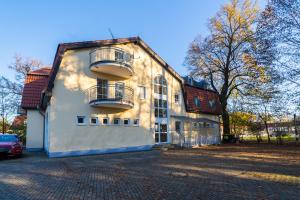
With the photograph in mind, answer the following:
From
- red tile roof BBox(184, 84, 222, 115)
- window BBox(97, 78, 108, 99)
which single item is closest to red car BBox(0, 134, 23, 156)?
window BBox(97, 78, 108, 99)

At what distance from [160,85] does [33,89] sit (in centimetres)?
1136

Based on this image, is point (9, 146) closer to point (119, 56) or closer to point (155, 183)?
point (119, 56)

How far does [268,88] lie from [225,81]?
19.4ft

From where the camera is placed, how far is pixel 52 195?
6895 mm

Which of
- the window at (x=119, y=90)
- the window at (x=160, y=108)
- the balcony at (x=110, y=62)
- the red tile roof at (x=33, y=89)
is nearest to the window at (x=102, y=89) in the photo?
the balcony at (x=110, y=62)

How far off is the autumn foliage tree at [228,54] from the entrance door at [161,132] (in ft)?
35.5

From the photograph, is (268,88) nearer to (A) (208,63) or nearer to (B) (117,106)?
(A) (208,63)

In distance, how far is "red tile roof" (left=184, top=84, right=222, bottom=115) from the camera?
26.4 meters

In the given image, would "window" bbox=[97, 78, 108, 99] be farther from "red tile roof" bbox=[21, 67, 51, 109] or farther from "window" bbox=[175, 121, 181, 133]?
"window" bbox=[175, 121, 181, 133]

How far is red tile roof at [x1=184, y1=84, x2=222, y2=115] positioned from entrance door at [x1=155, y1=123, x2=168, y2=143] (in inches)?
144

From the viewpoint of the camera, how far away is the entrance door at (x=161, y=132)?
901 inches

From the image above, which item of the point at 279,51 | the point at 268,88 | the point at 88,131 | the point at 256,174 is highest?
the point at 279,51

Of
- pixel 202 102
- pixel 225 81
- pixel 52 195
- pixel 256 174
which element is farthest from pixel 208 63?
pixel 52 195

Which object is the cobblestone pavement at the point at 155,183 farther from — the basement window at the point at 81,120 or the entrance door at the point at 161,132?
the entrance door at the point at 161,132
